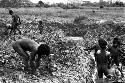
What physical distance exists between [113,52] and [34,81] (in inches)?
113

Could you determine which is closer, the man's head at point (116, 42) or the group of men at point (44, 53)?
the group of men at point (44, 53)

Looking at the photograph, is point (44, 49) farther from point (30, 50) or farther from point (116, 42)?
point (116, 42)

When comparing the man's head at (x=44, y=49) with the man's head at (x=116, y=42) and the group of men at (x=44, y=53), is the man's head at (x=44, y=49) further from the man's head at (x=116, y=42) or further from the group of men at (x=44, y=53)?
the man's head at (x=116, y=42)

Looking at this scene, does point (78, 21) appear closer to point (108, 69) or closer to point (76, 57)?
point (76, 57)

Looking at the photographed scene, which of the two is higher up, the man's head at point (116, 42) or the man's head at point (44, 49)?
the man's head at point (44, 49)

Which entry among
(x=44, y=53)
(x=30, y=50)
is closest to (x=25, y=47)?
(x=30, y=50)

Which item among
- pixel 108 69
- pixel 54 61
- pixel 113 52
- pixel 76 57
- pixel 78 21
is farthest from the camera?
pixel 78 21

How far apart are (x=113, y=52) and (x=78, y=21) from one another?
57.8ft

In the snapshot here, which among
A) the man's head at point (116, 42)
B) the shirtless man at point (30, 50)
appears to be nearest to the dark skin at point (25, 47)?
the shirtless man at point (30, 50)

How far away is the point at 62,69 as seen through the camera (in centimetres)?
989

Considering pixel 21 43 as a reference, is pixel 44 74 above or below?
below

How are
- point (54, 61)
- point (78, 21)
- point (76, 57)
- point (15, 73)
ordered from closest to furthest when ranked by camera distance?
point (15, 73)
point (54, 61)
point (76, 57)
point (78, 21)

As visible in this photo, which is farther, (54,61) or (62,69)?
(54,61)

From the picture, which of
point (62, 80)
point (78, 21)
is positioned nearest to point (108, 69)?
point (62, 80)
